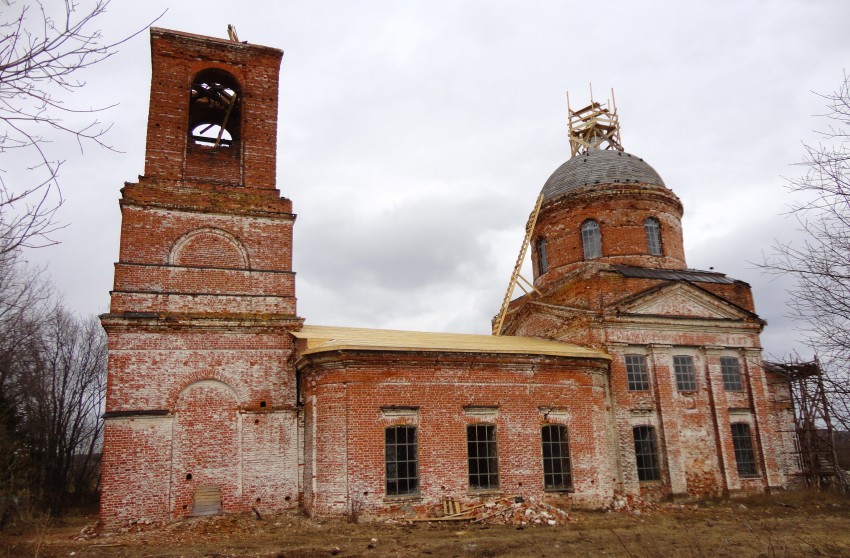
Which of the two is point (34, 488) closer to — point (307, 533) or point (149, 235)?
point (149, 235)

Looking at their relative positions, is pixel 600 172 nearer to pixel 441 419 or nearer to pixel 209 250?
pixel 441 419

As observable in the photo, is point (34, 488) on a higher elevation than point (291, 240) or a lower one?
lower

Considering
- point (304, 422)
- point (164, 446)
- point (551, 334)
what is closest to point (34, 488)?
point (164, 446)

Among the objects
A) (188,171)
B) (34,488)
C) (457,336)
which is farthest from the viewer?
(34,488)

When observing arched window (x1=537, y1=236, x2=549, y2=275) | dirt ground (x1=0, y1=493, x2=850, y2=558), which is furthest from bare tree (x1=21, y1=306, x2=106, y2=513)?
arched window (x1=537, y1=236, x2=549, y2=275)

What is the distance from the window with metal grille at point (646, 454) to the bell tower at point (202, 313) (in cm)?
950

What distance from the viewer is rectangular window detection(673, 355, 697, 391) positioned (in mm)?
18375

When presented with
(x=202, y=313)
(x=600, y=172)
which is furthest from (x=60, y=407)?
(x=600, y=172)

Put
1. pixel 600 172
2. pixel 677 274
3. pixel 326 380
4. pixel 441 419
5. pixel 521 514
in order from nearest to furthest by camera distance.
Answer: pixel 521 514, pixel 326 380, pixel 441 419, pixel 677 274, pixel 600 172

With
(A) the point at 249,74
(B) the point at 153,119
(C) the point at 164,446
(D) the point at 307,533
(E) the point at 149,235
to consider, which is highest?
(A) the point at 249,74

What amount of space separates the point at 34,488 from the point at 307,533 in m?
15.5

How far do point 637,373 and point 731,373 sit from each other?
3474 mm

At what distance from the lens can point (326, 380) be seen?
14.1 meters

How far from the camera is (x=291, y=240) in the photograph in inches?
620
